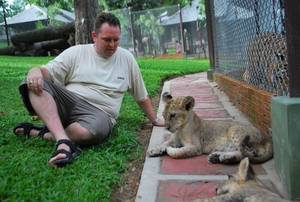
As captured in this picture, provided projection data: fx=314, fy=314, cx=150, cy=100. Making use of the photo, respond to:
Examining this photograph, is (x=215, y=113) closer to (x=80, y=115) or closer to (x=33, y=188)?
(x=80, y=115)

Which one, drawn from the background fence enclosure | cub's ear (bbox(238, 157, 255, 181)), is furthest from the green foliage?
cub's ear (bbox(238, 157, 255, 181))

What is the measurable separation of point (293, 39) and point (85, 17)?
7.02 meters

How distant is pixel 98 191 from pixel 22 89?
5.82ft

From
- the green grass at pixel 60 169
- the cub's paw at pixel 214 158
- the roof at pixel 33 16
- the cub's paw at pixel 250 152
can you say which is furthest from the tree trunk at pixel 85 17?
the roof at pixel 33 16

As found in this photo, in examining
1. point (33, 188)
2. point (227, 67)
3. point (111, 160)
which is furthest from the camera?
point (227, 67)

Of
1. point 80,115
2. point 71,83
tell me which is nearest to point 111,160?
point 80,115

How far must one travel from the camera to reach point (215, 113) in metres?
5.13

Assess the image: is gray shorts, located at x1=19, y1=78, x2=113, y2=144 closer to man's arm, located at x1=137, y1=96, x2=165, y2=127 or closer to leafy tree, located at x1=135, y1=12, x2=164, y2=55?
man's arm, located at x1=137, y1=96, x2=165, y2=127

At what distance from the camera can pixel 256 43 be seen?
4.27 metres

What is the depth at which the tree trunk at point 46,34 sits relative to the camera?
18.0 m

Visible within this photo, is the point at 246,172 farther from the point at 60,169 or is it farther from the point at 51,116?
the point at 51,116

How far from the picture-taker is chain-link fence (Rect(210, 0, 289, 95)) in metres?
3.29

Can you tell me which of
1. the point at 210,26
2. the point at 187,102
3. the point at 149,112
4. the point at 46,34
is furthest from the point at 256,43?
the point at 46,34

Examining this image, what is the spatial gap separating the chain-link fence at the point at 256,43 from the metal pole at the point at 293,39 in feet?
2.15
